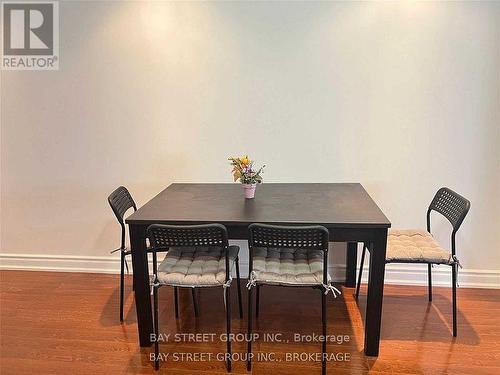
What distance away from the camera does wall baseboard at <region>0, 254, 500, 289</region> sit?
121 inches

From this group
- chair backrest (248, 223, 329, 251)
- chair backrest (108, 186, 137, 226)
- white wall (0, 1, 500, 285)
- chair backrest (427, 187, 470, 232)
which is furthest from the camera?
white wall (0, 1, 500, 285)

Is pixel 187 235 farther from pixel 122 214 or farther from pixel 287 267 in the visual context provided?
pixel 122 214

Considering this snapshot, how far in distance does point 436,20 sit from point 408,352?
86.8 inches

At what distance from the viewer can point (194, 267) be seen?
86.9 inches

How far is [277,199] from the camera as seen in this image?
8.41 ft

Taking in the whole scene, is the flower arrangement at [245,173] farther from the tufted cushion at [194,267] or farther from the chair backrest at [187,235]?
the chair backrest at [187,235]

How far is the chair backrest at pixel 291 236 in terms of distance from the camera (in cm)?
194

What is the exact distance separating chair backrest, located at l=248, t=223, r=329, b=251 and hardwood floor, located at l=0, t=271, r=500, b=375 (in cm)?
68

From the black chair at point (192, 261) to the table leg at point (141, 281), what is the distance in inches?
4.0

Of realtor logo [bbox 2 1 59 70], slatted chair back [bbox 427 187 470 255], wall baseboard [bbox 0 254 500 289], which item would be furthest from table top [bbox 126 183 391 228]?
realtor logo [bbox 2 1 59 70]

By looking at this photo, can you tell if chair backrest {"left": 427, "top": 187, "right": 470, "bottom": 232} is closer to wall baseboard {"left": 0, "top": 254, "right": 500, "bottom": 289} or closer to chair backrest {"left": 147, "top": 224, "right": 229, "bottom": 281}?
wall baseboard {"left": 0, "top": 254, "right": 500, "bottom": 289}

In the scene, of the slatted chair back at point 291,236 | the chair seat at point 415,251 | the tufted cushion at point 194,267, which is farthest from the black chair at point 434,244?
the tufted cushion at point 194,267

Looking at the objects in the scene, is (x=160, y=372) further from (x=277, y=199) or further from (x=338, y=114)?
(x=338, y=114)

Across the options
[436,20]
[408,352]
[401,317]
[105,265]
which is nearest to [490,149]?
[436,20]
